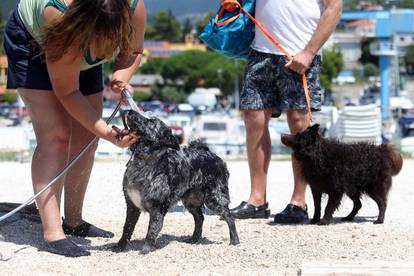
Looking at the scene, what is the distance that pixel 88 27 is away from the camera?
431cm

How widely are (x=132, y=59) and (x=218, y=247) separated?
1393 mm

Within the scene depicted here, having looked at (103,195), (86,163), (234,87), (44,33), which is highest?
(44,33)

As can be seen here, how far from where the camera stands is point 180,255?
4.82 meters

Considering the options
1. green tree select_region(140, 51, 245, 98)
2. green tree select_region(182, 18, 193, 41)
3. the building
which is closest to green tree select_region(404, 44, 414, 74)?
the building

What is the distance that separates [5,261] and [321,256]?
6.49ft

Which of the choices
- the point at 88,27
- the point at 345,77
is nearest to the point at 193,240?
the point at 88,27

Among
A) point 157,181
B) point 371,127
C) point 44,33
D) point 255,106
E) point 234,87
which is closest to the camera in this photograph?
point 44,33

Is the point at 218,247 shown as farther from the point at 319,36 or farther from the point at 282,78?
the point at 319,36

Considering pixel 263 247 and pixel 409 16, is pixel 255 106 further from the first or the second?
pixel 409 16

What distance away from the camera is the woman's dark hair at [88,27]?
4.29m

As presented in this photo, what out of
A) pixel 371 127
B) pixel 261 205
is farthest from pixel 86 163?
pixel 371 127

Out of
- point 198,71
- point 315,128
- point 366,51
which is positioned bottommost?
point 198,71

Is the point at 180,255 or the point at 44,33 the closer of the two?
the point at 44,33

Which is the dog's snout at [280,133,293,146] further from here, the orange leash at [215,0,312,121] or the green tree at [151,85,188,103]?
the green tree at [151,85,188,103]
